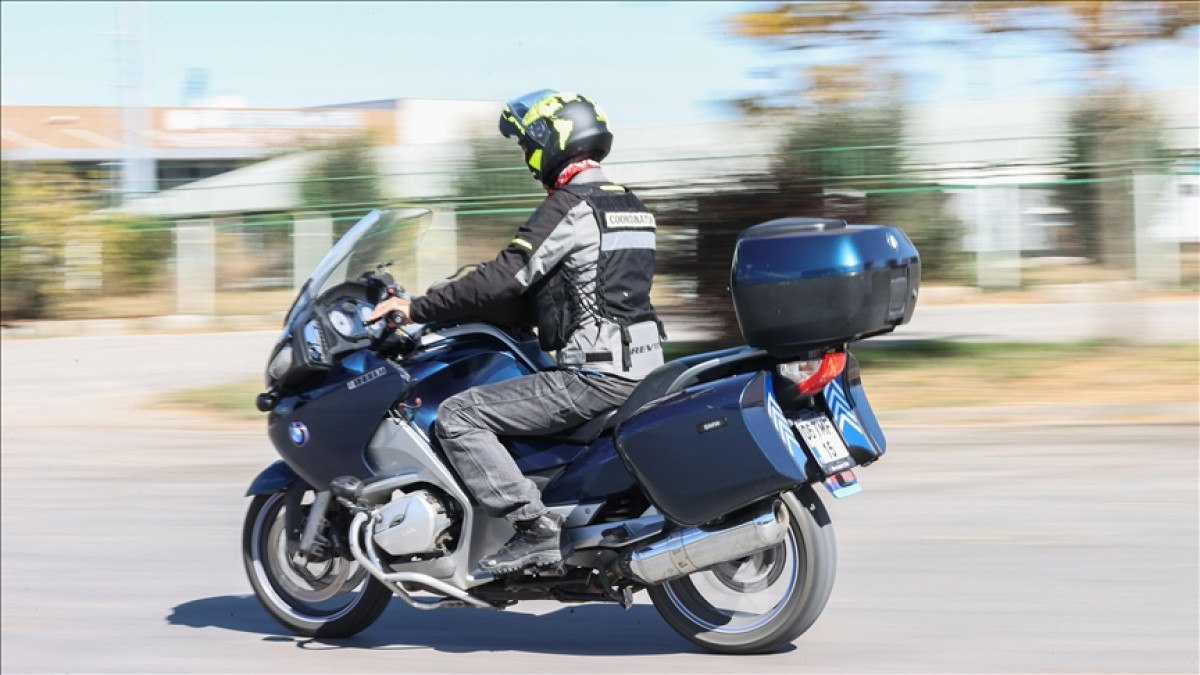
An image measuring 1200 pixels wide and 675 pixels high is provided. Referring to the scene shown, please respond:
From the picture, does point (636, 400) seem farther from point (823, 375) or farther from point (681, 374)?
point (823, 375)

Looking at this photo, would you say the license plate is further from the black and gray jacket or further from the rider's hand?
the rider's hand

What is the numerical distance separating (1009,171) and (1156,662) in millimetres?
11069

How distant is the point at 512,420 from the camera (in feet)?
18.6

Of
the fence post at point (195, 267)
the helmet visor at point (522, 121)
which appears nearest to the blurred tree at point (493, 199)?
the fence post at point (195, 267)

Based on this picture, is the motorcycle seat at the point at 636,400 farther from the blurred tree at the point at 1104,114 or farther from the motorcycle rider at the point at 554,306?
the blurred tree at the point at 1104,114

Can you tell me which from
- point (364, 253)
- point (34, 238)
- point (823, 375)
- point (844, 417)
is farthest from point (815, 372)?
point (34, 238)

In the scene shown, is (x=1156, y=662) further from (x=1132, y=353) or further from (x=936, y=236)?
(x=936, y=236)

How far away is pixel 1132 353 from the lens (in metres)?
12.7

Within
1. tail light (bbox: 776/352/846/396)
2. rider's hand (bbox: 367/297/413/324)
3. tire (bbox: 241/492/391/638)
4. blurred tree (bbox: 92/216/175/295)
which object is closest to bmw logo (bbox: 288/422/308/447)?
tire (bbox: 241/492/391/638)

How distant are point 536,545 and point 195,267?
17163mm

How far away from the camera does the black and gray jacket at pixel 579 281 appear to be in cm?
553

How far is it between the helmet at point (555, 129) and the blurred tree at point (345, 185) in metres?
14.3

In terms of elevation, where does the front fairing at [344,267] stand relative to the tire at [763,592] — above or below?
above

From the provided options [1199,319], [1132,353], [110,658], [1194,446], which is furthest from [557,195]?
[1199,319]
